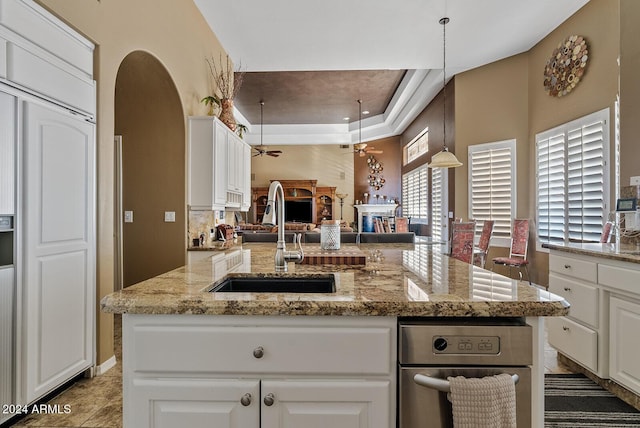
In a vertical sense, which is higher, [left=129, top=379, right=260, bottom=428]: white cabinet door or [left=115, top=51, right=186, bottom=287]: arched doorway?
[left=115, top=51, right=186, bottom=287]: arched doorway

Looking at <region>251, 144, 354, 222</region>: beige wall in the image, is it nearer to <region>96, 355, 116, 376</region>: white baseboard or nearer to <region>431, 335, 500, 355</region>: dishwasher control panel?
<region>96, 355, 116, 376</region>: white baseboard

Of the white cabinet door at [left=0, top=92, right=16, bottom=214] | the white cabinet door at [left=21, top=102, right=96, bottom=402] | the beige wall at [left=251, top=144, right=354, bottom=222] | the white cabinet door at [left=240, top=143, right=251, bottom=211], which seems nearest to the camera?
the white cabinet door at [left=0, top=92, right=16, bottom=214]

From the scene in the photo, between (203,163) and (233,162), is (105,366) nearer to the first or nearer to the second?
(203,163)

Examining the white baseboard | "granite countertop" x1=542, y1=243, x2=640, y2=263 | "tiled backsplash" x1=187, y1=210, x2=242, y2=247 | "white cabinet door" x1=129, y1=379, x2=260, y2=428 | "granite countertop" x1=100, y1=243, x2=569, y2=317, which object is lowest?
the white baseboard

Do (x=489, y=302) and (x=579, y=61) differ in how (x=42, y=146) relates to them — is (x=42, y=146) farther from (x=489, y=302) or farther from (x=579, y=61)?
(x=579, y=61)

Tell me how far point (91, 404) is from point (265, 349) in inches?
70.3

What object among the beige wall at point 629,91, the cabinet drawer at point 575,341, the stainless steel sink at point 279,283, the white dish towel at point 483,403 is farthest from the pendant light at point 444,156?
the white dish towel at point 483,403

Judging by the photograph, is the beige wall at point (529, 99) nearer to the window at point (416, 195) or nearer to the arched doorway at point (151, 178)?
the window at point (416, 195)

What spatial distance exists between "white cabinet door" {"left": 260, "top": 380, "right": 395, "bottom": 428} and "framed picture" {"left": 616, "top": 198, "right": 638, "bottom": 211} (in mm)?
2685

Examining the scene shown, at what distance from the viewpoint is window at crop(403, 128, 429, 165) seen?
781cm

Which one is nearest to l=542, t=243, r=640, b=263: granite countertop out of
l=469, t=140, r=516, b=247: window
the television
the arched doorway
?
l=469, t=140, r=516, b=247: window

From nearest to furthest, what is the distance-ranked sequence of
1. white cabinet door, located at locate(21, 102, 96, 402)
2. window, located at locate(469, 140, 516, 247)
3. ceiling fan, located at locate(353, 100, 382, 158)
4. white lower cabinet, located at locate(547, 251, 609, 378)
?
white cabinet door, located at locate(21, 102, 96, 402) → white lower cabinet, located at locate(547, 251, 609, 378) → window, located at locate(469, 140, 516, 247) → ceiling fan, located at locate(353, 100, 382, 158)

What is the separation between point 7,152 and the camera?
1.77 metres

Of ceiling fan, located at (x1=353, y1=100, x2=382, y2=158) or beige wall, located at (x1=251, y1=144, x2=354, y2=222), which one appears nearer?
ceiling fan, located at (x1=353, y1=100, x2=382, y2=158)
